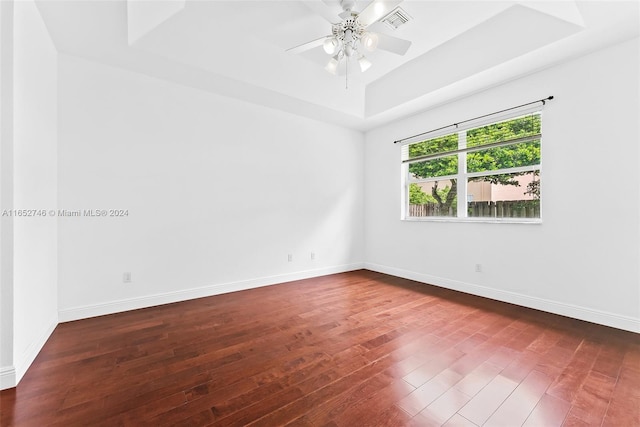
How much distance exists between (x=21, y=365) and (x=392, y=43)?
12.1 feet

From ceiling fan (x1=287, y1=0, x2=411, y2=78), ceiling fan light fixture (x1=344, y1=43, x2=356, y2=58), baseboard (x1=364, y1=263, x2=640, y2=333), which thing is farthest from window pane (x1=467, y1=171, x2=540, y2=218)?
ceiling fan light fixture (x1=344, y1=43, x2=356, y2=58)

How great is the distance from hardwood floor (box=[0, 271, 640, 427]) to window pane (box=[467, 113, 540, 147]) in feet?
6.72

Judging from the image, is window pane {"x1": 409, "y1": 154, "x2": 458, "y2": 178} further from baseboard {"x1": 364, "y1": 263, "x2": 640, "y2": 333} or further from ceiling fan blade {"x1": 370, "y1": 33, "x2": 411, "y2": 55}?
ceiling fan blade {"x1": 370, "y1": 33, "x2": 411, "y2": 55}

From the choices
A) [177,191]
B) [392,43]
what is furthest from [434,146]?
[177,191]

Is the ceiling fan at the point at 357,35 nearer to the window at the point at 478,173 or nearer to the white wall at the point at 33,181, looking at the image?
the window at the point at 478,173

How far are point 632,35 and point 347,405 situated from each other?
3.87 metres

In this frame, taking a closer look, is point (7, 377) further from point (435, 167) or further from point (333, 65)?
point (435, 167)

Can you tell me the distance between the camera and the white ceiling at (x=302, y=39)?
2.28m

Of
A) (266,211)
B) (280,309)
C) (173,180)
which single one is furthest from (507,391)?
(173,180)

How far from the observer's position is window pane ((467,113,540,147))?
3.07 meters

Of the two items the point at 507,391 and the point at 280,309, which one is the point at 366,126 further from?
the point at 507,391

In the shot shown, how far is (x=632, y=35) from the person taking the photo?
7.78ft

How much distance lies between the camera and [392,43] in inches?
93.2

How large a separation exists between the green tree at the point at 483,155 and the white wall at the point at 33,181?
4.38 meters
